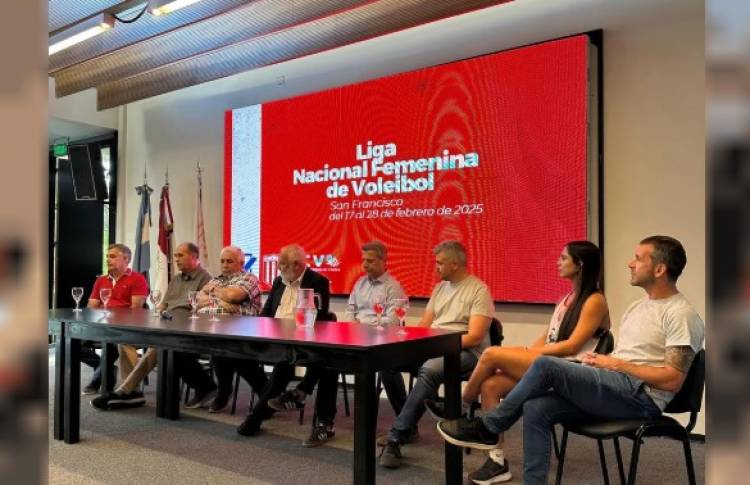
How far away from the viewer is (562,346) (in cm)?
273

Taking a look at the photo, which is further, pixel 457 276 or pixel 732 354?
pixel 457 276

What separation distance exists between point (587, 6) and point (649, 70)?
0.61 m

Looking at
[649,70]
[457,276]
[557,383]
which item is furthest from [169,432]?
[649,70]

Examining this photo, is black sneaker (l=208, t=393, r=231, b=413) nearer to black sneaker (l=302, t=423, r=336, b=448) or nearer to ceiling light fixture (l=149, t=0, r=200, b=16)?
black sneaker (l=302, t=423, r=336, b=448)

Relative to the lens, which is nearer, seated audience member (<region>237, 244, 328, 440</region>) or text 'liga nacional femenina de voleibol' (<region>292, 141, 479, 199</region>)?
seated audience member (<region>237, 244, 328, 440</region>)

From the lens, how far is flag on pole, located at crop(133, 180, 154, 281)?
21.9 feet

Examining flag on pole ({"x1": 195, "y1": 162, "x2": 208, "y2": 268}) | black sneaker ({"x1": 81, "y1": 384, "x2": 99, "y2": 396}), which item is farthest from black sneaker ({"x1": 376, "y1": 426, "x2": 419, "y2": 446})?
flag on pole ({"x1": 195, "y1": 162, "x2": 208, "y2": 268})

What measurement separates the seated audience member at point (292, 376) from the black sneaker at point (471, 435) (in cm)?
88

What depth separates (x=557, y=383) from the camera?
7.55ft

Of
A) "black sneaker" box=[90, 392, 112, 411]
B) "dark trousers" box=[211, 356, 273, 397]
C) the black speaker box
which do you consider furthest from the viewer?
the black speaker box

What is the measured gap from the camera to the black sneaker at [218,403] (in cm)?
423

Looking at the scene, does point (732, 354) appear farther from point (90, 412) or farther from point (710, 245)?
point (90, 412)

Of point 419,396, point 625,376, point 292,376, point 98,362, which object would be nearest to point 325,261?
point 292,376

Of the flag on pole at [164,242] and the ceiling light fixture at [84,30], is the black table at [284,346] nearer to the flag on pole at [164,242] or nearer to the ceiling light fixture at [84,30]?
the ceiling light fixture at [84,30]
